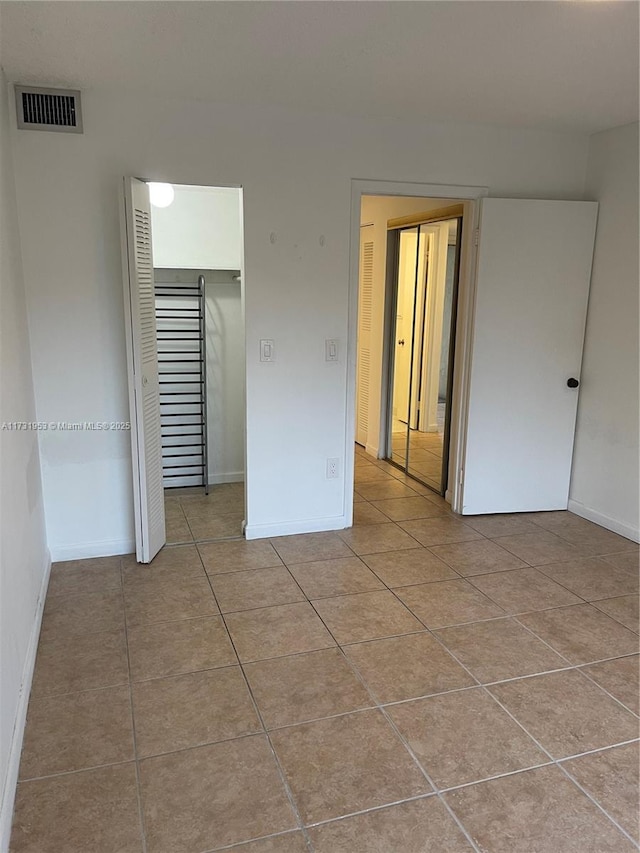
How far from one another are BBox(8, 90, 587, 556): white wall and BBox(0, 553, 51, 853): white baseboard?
0.92m

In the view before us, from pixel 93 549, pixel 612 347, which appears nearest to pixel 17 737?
pixel 93 549

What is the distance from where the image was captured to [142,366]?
316 centimetres

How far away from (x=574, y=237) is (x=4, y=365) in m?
3.32

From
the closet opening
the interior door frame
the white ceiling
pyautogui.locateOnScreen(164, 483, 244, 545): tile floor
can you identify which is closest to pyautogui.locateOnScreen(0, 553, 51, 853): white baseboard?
pyautogui.locateOnScreen(164, 483, 244, 545): tile floor

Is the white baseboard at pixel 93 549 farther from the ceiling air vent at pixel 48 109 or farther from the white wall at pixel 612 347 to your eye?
the white wall at pixel 612 347

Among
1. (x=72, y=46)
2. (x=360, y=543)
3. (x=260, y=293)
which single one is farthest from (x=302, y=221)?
(x=360, y=543)

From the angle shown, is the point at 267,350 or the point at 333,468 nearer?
the point at 267,350

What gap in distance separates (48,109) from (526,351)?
3.01 m

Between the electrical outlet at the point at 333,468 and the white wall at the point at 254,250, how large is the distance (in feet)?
0.14

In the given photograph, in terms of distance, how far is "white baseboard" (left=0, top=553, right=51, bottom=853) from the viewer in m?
1.64

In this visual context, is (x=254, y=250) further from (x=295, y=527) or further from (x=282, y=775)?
(x=282, y=775)

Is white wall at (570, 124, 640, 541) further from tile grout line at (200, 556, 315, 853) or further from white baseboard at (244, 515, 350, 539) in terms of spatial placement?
tile grout line at (200, 556, 315, 853)

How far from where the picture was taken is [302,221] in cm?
339

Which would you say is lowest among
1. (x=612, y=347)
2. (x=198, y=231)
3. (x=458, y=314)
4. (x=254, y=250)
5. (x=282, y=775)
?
(x=282, y=775)
